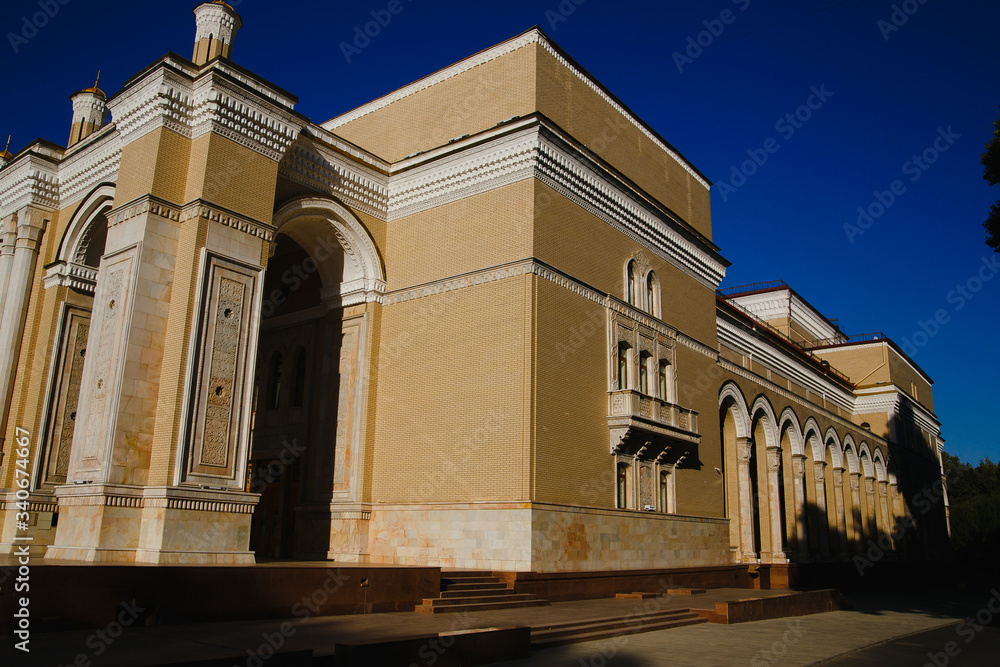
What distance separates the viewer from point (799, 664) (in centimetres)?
962

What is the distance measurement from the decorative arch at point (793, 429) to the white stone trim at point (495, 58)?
10.7 m

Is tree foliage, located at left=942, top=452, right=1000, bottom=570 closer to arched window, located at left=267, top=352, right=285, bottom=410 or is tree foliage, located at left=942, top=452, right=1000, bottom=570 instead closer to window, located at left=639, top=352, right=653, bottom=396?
window, located at left=639, top=352, right=653, bottom=396

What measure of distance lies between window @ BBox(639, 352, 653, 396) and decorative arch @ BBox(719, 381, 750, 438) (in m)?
5.94

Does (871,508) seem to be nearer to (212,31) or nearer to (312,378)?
(312,378)

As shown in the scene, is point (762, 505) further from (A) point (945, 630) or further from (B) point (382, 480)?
(B) point (382, 480)

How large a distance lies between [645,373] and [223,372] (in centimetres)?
970

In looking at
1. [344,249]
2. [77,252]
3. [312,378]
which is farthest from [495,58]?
[77,252]

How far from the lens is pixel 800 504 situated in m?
28.2

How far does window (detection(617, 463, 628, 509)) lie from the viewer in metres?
16.9

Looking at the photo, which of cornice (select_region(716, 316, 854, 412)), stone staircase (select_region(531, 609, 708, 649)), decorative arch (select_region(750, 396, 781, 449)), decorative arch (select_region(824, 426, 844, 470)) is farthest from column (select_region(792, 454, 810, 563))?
stone staircase (select_region(531, 609, 708, 649))

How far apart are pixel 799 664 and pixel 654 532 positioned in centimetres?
804

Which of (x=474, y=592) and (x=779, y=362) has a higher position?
(x=779, y=362)

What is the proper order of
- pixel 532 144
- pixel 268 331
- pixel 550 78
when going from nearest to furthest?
1. pixel 532 144
2. pixel 550 78
3. pixel 268 331

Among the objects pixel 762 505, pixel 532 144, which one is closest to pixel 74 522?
pixel 532 144
